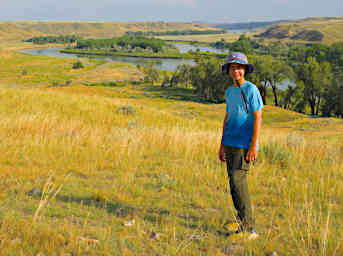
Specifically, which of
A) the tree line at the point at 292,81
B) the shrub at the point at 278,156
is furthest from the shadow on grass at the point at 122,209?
the tree line at the point at 292,81

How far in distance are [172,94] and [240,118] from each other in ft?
264

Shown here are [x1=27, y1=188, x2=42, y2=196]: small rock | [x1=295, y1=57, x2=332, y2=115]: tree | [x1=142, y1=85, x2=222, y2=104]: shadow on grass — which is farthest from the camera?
[x1=142, y1=85, x2=222, y2=104]: shadow on grass

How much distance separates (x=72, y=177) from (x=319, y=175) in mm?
4638

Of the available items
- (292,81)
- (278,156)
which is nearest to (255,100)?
(278,156)

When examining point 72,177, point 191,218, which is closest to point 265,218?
point 191,218

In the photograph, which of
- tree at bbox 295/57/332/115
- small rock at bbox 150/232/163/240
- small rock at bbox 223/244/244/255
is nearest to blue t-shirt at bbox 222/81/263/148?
small rock at bbox 223/244/244/255

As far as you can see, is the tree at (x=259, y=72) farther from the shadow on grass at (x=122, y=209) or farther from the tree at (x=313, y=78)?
the shadow on grass at (x=122, y=209)

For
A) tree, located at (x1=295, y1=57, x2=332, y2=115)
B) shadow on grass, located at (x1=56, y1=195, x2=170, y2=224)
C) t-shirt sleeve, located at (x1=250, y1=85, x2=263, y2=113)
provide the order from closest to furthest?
t-shirt sleeve, located at (x1=250, y1=85, x2=263, y2=113) < shadow on grass, located at (x1=56, y1=195, x2=170, y2=224) < tree, located at (x1=295, y1=57, x2=332, y2=115)

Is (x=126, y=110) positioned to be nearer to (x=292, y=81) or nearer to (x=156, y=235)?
(x=156, y=235)

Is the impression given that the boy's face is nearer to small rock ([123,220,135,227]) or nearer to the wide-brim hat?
the wide-brim hat

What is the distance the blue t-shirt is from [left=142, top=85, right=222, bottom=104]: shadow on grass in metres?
71.2

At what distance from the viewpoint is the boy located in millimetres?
3387

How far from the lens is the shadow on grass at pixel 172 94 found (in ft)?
253

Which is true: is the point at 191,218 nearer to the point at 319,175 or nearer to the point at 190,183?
the point at 190,183
